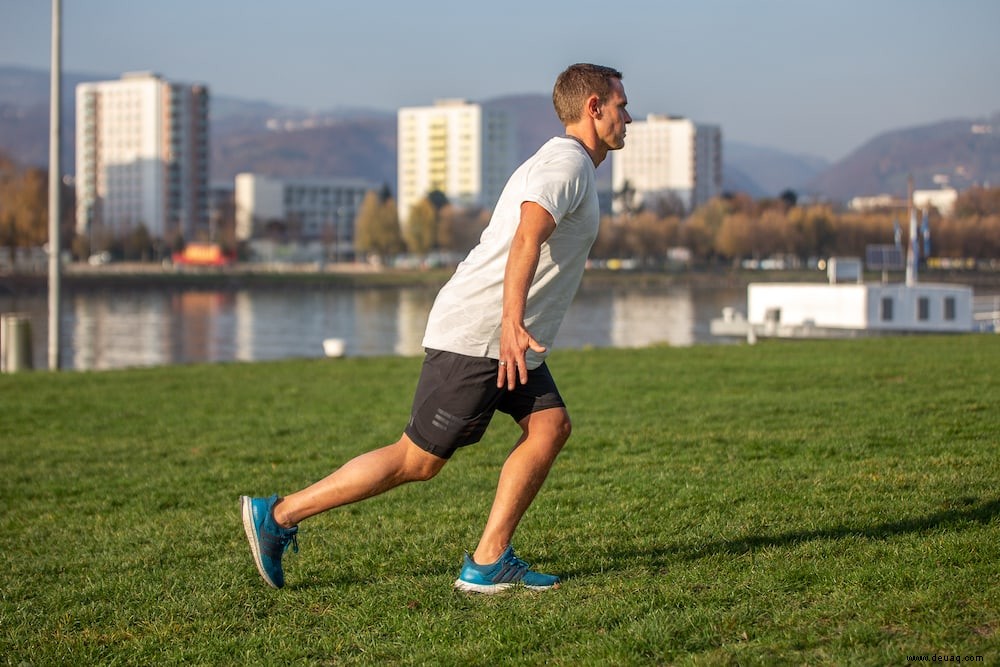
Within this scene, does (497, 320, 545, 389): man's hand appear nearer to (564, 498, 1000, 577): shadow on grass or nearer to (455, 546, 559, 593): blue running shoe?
(455, 546, 559, 593): blue running shoe

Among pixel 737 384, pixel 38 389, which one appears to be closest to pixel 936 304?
pixel 737 384

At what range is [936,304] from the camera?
39.4 meters

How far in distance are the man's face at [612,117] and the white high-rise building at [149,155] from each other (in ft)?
598

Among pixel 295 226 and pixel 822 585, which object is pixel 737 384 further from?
pixel 295 226

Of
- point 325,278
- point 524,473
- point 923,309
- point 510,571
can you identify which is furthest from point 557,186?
point 325,278

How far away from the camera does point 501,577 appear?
4.64 meters

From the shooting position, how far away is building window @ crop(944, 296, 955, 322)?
129ft

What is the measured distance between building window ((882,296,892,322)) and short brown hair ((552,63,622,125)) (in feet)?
117

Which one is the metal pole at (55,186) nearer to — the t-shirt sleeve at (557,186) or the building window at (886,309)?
the t-shirt sleeve at (557,186)

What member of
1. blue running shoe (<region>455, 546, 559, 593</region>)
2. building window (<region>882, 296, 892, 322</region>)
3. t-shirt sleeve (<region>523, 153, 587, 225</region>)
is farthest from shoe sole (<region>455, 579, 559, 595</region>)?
building window (<region>882, 296, 892, 322</region>)

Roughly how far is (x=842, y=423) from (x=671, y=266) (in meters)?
129

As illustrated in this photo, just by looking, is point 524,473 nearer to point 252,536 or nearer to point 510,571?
point 510,571

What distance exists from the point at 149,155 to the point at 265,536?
191 meters

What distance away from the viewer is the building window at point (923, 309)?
3903cm
